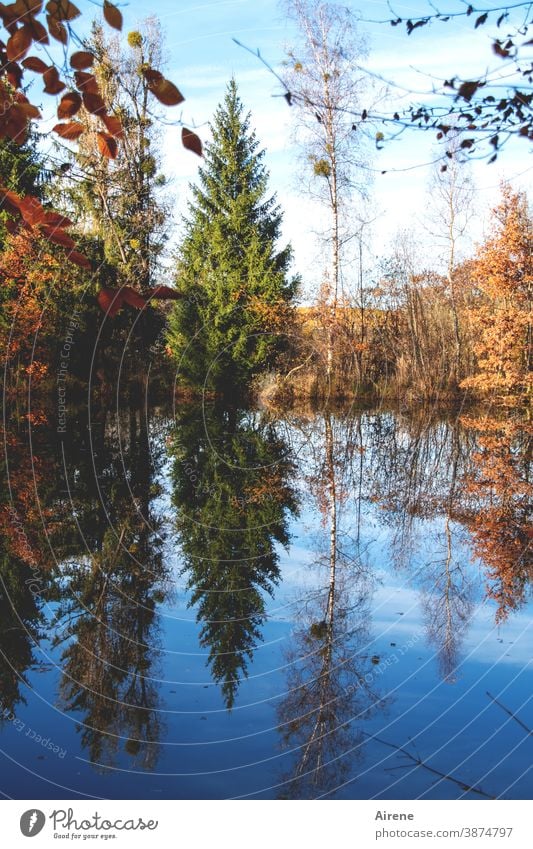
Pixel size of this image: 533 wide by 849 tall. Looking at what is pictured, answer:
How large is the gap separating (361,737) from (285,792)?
1.70 feet

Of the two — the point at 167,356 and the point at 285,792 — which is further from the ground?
the point at 167,356

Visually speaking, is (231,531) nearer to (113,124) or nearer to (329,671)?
(329,671)

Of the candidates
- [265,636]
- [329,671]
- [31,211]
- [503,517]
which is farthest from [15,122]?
[503,517]

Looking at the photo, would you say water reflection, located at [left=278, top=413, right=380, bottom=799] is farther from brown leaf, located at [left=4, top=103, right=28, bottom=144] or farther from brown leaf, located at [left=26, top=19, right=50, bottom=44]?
brown leaf, located at [left=26, top=19, right=50, bottom=44]

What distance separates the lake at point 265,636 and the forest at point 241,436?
0.02m

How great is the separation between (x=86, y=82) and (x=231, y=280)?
61.8 ft

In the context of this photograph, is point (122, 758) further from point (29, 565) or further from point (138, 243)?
point (138, 243)

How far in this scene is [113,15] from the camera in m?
2.44

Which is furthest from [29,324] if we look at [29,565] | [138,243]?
[29,565]

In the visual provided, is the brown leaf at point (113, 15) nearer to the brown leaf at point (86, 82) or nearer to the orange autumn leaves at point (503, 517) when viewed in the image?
the brown leaf at point (86, 82)

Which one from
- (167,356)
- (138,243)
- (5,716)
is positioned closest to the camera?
(5,716)

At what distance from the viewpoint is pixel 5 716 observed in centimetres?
338

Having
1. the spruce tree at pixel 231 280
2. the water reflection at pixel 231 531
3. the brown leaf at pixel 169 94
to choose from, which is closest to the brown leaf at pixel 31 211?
the brown leaf at pixel 169 94
